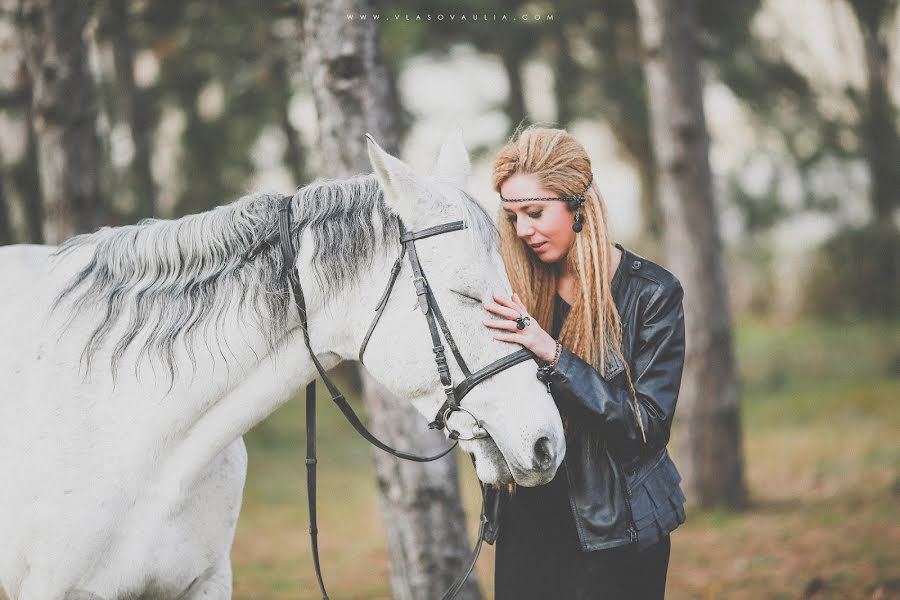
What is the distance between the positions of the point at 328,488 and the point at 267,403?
7.02m

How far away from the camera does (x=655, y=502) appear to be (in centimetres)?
239

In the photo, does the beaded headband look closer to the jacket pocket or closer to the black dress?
the black dress

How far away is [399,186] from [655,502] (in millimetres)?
1226

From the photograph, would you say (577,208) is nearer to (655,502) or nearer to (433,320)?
(433,320)

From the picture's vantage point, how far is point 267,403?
2.52m

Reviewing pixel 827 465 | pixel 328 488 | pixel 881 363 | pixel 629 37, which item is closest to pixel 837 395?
pixel 881 363

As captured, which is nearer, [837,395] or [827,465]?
[827,465]

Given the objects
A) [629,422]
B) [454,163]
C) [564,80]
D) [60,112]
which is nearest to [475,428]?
[629,422]

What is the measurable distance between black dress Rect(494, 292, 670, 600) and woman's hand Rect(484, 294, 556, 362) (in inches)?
12.9

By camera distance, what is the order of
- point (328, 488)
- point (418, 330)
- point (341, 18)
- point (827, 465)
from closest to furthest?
point (418, 330), point (341, 18), point (827, 465), point (328, 488)

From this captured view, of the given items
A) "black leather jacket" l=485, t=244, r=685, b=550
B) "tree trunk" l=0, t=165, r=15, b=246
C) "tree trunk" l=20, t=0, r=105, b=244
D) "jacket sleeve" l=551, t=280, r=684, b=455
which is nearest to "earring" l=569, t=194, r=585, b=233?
"black leather jacket" l=485, t=244, r=685, b=550

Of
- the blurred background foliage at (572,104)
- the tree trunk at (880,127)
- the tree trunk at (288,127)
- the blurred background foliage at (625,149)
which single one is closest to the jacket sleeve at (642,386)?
the blurred background foliage at (625,149)

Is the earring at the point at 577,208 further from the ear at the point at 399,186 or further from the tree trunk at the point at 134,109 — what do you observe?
the tree trunk at the point at 134,109

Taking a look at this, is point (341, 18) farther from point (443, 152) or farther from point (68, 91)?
point (68, 91)
